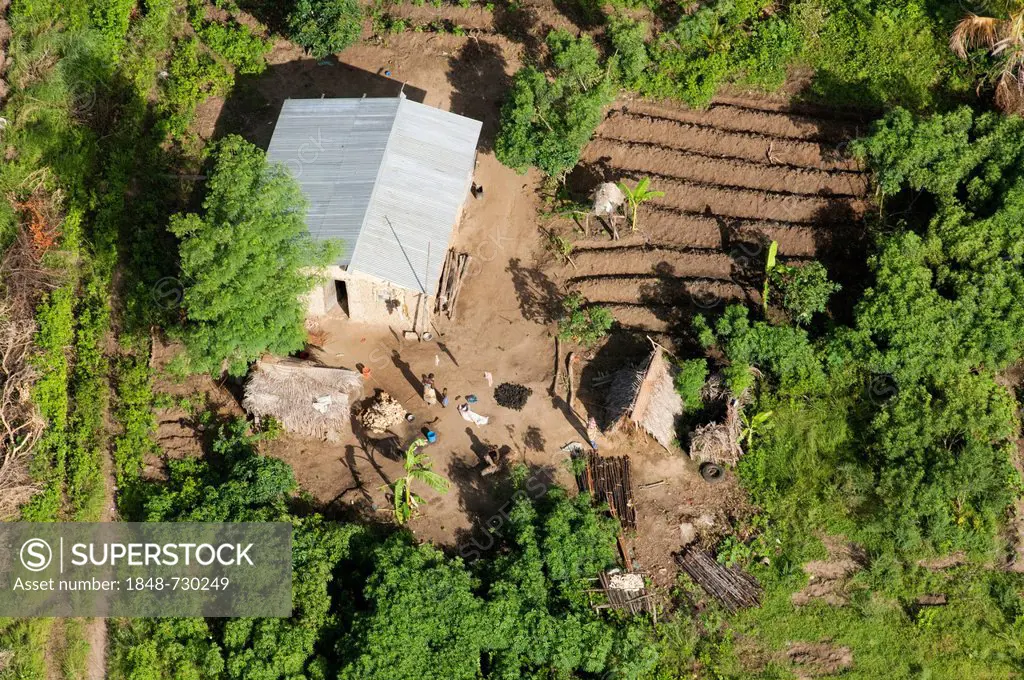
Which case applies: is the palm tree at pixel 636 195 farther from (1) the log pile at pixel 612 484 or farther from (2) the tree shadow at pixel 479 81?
(1) the log pile at pixel 612 484

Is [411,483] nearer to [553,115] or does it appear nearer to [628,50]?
[553,115]

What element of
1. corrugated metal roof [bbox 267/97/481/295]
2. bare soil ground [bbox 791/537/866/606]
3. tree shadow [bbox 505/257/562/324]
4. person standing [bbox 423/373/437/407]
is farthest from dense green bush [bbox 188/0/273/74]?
bare soil ground [bbox 791/537/866/606]

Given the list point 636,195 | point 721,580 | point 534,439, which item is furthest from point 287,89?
point 721,580

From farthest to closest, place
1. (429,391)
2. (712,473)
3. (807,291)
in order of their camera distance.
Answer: (429,391) → (807,291) → (712,473)

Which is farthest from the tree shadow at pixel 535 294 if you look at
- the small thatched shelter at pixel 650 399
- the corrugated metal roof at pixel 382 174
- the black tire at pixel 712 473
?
the black tire at pixel 712 473

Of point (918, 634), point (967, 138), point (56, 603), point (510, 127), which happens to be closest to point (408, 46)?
point (510, 127)

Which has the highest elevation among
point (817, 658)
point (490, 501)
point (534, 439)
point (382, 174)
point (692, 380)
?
point (382, 174)

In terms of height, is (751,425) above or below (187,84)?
below
